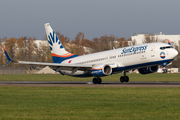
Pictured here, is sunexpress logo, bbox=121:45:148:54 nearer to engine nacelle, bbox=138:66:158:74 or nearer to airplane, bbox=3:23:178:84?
airplane, bbox=3:23:178:84

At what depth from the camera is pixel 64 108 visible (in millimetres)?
15570

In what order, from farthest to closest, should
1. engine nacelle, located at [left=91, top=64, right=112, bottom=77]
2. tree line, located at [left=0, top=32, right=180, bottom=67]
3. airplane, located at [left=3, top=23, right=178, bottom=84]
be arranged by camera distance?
tree line, located at [left=0, top=32, right=180, bottom=67] → engine nacelle, located at [left=91, top=64, right=112, bottom=77] → airplane, located at [left=3, top=23, right=178, bottom=84]

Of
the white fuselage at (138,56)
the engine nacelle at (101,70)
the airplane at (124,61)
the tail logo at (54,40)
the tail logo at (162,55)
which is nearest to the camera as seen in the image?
the tail logo at (162,55)

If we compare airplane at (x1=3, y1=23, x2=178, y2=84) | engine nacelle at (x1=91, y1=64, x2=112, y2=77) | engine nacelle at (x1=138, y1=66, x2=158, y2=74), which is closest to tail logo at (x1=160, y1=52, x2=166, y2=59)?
airplane at (x1=3, y1=23, x2=178, y2=84)

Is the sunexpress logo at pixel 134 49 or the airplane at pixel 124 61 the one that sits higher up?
the sunexpress logo at pixel 134 49

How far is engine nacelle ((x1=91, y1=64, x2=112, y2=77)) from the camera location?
3847cm

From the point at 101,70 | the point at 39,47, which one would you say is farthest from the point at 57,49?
the point at 39,47

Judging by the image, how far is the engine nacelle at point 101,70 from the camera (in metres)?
38.5

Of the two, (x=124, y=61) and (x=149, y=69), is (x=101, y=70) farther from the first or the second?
(x=149, y=69)

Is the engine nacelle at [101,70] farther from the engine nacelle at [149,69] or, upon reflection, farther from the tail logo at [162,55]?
the tail logo at [162,55]

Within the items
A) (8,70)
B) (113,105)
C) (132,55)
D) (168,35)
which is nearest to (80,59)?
(132,55)

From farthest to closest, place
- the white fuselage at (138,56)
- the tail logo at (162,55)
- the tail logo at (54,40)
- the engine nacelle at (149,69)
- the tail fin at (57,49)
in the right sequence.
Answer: the tail logo at (54,40) < the tail fin at (57,49) < the engine nacelle at (149,69) < the white fuselage at (138,56) < the tail logo at (162,55)

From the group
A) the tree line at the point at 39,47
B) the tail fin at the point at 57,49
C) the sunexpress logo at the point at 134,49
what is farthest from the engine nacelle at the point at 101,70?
the tree line at the point at 39,47

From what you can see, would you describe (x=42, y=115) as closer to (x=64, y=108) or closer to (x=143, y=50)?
(x=64, y=108)
